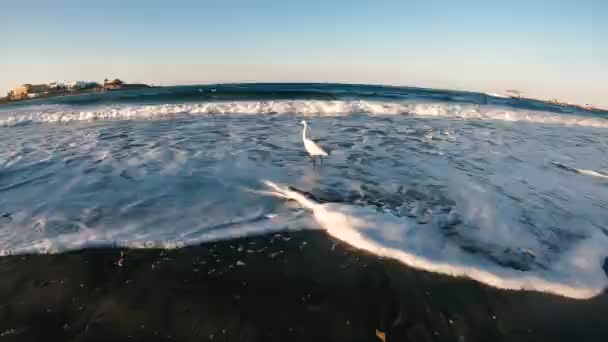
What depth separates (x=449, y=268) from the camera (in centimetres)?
327

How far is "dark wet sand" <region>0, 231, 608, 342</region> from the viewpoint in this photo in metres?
2.41

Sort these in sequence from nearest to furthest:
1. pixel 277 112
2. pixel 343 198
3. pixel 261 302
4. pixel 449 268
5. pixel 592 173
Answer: pixel 261 302 → pixel 449 268 → pixel 343 198 → pixel 592 173 → pixel 277 112

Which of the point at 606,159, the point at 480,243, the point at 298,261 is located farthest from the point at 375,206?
the point at 606,159

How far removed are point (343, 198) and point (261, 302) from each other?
2.78 meters

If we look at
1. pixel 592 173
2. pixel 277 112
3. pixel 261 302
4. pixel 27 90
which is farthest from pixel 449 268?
pixel 27 90

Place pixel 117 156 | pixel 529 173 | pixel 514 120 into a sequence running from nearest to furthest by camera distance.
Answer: pixel 529 173 → pixel 117 156 → pixel 514 120

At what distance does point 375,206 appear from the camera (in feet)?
16.0

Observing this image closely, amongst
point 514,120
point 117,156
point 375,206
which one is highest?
point 514,120

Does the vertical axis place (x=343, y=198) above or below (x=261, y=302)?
above

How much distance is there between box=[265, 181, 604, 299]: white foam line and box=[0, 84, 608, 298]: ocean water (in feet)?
0.05

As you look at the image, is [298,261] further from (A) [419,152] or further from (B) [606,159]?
(B) [606,159]

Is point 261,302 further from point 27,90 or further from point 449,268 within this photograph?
point 27,90

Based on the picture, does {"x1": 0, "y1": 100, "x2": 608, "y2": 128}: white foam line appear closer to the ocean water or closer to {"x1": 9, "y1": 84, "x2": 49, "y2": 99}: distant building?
the ocean water

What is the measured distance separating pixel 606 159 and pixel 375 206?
9167mm
